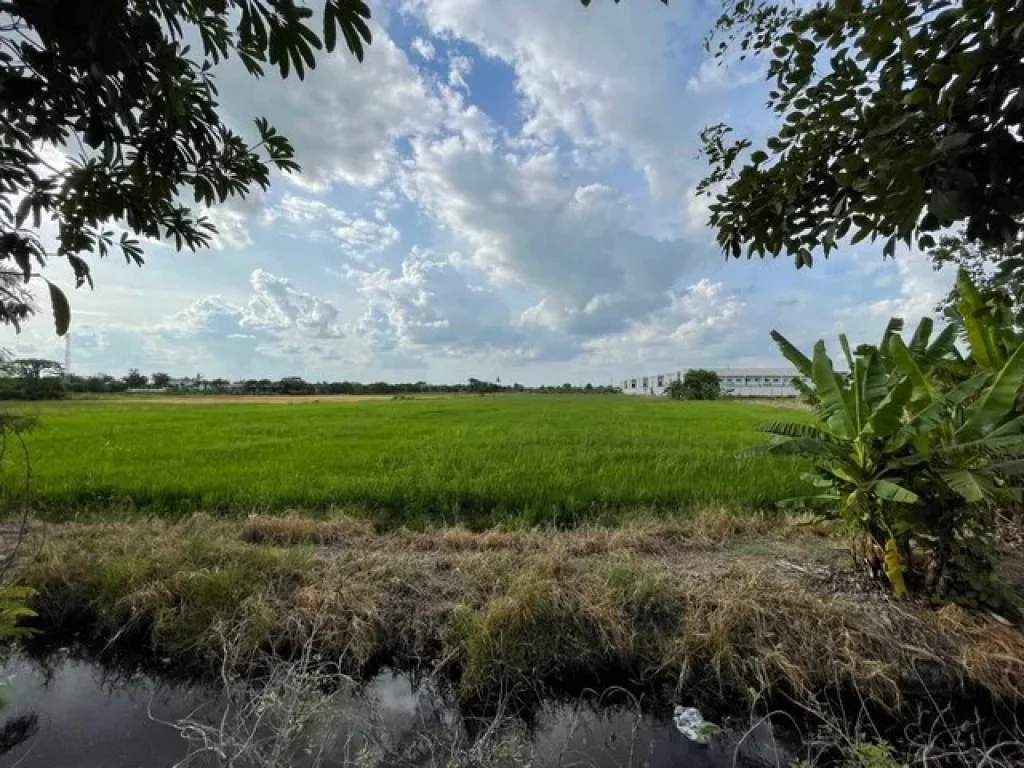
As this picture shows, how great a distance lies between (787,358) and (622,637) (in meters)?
2.66

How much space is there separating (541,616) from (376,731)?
1.17m

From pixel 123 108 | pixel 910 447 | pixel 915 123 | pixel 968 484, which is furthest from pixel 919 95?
pixel 910 447

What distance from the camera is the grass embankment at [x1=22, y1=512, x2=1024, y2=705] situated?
10.5ft

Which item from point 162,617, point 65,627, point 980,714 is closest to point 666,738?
point 980,714

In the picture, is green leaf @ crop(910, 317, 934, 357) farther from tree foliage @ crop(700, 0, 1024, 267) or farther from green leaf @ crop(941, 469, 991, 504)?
tree foliage @ crop(700, 0, 1024, 267)

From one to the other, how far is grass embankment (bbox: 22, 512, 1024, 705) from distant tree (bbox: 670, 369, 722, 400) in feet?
256

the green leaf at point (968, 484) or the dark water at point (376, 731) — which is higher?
the green leaf at point (968, 484)

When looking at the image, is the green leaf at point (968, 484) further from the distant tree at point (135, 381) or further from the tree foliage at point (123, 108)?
the distant tree at point (135, 381)

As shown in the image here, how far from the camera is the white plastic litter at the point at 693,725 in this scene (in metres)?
2.96

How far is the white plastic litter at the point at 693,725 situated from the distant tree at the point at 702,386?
7906 centimetres

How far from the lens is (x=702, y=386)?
78.5 m

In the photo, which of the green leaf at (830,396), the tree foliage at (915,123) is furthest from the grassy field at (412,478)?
the tree foliage at (915,123)

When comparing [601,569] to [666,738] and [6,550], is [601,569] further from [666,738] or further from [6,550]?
[6,550]

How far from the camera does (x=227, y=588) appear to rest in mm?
3746
